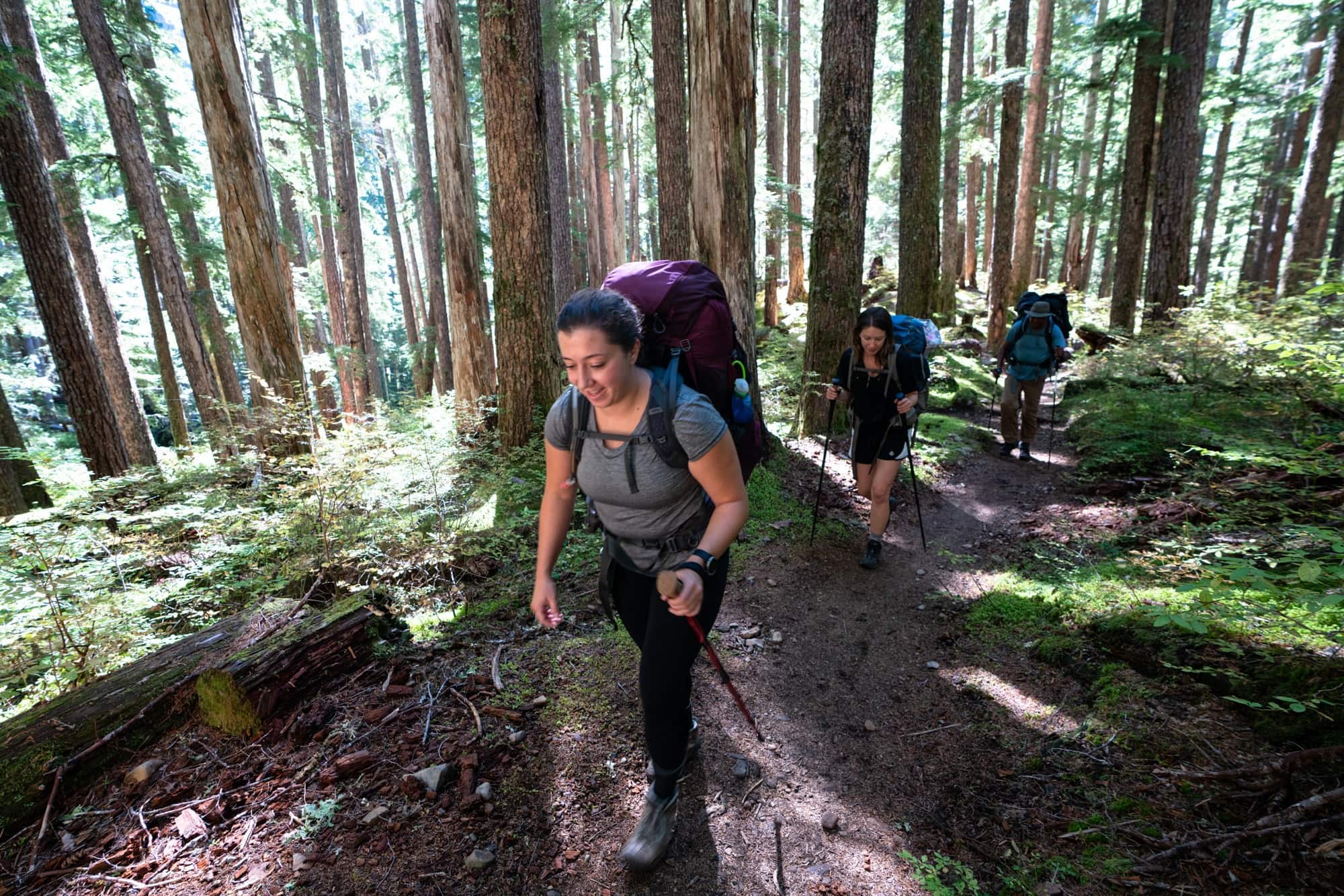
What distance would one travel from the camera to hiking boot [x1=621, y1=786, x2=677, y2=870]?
96.0 inches

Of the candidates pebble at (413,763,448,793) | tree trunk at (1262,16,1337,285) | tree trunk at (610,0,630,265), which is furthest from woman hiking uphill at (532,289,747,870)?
tree trunk at (1262,16,1337,285)

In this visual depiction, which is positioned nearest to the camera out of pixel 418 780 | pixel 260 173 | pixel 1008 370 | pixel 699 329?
pixel 699 329

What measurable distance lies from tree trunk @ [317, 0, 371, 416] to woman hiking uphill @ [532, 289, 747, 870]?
17.7 m

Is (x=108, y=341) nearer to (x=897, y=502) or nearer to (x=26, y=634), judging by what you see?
(x=26, y=634)

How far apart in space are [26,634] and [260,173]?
17.3 feet

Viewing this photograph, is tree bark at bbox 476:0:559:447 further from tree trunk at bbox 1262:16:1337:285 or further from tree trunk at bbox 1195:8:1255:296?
tree trunk at bbox 1195:8:1255:296

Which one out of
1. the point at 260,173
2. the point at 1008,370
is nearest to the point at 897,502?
the point at 1008,370

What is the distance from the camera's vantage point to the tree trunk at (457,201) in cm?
919

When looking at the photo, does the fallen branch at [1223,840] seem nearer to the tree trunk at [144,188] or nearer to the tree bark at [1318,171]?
the tree trunk at [144,188]

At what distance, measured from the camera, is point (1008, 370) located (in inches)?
332

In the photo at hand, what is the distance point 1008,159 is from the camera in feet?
46.3

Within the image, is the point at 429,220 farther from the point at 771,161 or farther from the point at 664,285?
the point at 664,285

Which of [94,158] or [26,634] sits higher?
[94,158]

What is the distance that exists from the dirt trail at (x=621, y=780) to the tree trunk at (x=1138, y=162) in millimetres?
13420
